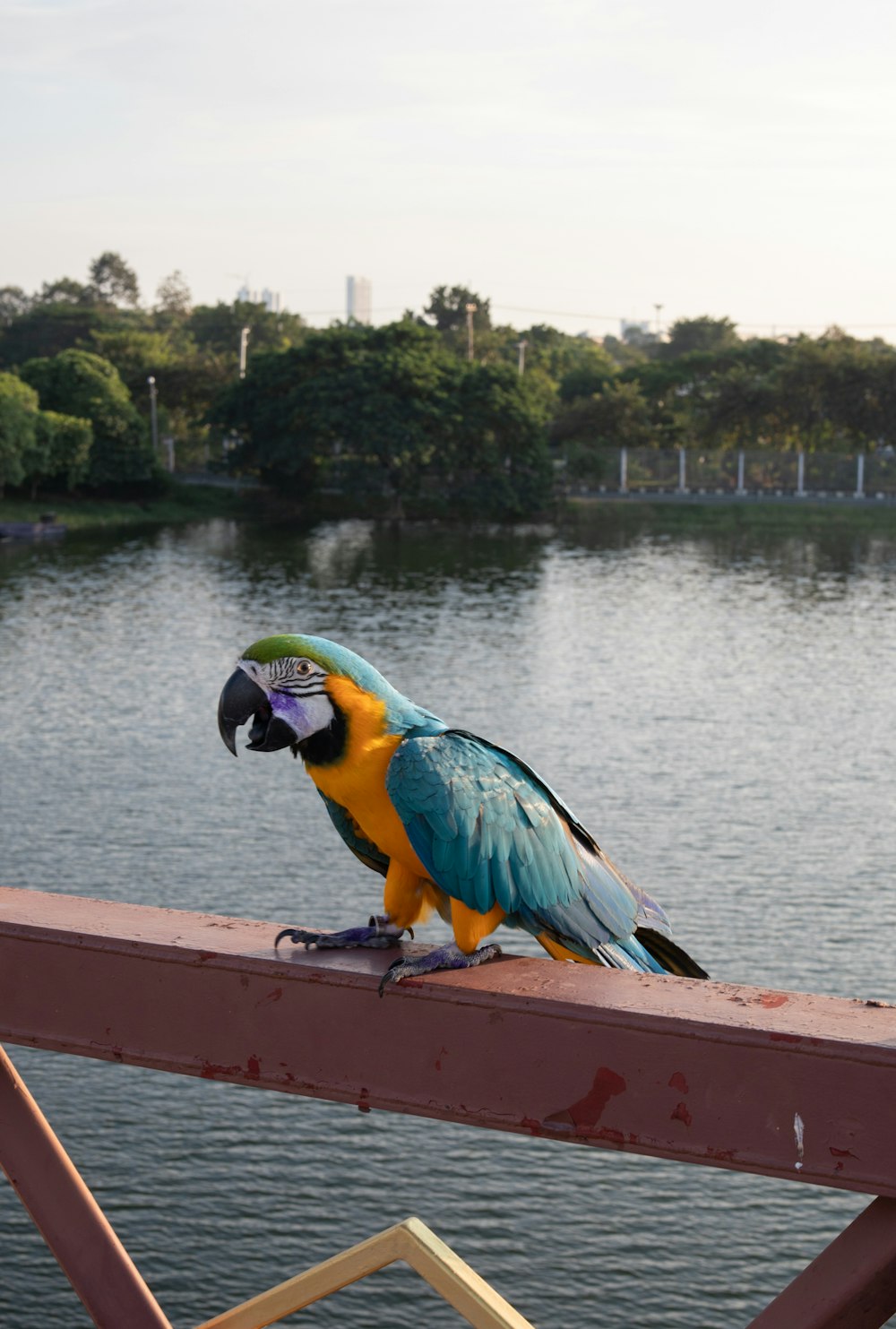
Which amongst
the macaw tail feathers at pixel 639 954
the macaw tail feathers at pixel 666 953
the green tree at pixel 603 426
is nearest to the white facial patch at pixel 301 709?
the macaw tail feathers at pixel 639 954

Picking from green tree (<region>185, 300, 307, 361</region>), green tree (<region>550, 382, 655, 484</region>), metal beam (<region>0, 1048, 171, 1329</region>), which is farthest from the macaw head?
green tree (<region>185, 300, 307, 361</region>)

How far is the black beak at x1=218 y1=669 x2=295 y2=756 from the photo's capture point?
2.47 metres

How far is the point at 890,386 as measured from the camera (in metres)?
53.7

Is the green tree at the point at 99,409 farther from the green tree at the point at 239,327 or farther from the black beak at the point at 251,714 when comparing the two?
the black beak at the point at 251,714

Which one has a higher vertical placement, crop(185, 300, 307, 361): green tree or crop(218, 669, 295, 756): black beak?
crop(185, 300, 307, 361): green tree

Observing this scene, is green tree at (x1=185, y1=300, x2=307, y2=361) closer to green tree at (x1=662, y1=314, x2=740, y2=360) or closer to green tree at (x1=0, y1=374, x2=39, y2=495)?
green tree at (x1=662, y1=314, x2=740, y2=360)

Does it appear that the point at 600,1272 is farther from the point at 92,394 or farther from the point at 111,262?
the point at 111,262

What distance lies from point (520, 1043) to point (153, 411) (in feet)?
186

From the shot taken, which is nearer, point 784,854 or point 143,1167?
point 143,1167

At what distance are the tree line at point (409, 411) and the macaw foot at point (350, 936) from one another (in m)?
44.8

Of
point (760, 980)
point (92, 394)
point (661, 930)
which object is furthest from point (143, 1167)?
point (92, 394)

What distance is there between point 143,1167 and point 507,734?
1224 cm

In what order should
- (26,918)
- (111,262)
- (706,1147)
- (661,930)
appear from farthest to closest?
(111,262) → (661,930) → (26,918) → (706,1147)

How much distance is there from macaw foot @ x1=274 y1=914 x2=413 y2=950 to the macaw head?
Result: 0.32 meters
